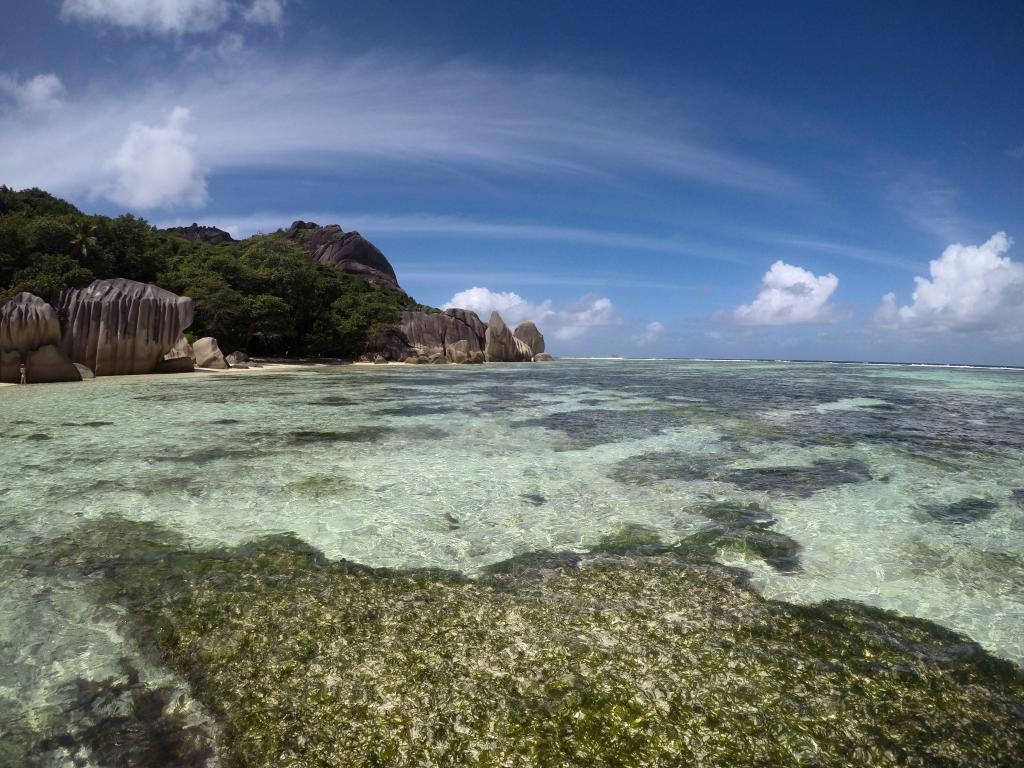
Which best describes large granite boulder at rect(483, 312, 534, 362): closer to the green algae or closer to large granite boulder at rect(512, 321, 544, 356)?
large granite boulder at rect(512, 321, 544, 356)

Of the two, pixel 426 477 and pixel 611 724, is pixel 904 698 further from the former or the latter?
pixel 426 477

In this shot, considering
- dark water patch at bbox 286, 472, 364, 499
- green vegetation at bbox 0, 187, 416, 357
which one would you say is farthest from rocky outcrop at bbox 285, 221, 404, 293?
dark water patch at bbox 286, 472, 364, 499

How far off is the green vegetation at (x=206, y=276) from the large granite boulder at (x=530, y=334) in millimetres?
18289

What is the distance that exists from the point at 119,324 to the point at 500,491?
22.1 m

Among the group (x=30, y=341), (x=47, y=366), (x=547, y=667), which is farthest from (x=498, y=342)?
(x=547, y=667)

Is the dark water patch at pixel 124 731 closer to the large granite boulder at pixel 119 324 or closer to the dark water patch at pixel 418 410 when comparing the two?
the dark water patch at pixel 418 410

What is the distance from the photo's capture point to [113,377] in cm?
2138

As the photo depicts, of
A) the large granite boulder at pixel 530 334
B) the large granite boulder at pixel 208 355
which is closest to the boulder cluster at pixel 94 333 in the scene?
the large granite boulder at pixel 208 355

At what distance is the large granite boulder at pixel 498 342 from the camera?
171 ft

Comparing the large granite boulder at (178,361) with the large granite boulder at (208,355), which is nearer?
the large granite boulder at (178,361)

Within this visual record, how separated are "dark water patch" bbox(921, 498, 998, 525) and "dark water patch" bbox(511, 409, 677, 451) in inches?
180

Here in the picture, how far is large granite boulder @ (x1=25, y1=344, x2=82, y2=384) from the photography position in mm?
18359

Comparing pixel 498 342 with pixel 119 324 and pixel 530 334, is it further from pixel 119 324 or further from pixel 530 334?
pixel 119 324

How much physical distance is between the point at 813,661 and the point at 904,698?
402 millimetres
